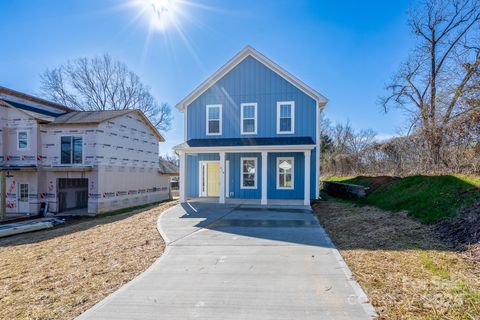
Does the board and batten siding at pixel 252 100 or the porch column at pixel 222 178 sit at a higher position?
the board and batten siding at pixel 252 100

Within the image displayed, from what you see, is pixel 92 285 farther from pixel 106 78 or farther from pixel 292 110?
pixel 106 78

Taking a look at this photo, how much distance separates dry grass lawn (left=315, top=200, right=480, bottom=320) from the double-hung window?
6.72 m

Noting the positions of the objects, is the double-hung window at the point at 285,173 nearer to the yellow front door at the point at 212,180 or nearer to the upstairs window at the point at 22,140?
the yellow front door at the point at 212,180

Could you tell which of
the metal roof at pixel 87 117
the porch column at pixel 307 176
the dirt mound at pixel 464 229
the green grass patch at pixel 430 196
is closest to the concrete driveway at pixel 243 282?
the dirt mound at pixel 464 229

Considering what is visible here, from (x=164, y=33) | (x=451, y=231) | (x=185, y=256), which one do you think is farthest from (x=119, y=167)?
(x=451, y=231)

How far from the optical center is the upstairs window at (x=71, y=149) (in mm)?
17734

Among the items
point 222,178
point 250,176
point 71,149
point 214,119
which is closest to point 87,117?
point 71,149

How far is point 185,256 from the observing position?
5410 mm

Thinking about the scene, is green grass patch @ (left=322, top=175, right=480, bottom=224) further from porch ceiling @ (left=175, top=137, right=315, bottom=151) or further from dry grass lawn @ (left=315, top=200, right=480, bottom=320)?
porch ceiling @ (left=175, top=137, right=315, bottom=151)

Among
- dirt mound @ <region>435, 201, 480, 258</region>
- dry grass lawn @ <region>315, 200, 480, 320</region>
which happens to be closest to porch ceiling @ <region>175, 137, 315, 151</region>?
dry grass lawn @ <region>315, 200, 480, 320</region>

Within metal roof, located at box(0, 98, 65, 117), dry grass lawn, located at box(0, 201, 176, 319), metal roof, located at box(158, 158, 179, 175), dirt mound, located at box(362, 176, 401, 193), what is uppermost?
metal roof, located at box(0, 98, 65, 117)

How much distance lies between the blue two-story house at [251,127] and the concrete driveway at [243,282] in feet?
23.1

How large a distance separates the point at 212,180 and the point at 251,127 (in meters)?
3.86

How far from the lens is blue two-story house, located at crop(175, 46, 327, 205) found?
14188 mm
